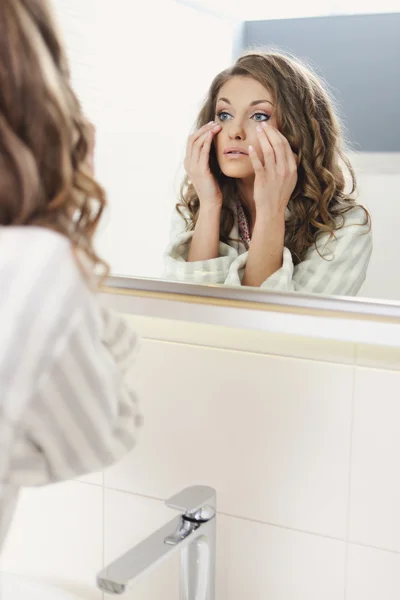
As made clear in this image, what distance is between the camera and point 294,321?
754mm

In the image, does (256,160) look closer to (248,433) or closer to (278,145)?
(278,145)

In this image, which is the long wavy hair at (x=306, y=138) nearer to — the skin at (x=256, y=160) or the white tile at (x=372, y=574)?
the skin at (x=256, y=160)

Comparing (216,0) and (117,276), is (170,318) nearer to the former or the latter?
(117,276)

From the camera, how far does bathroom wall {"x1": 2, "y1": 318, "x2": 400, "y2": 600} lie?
0.77m

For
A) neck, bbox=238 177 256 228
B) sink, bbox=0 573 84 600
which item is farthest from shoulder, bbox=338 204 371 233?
sink, bbox=0 573 84 600

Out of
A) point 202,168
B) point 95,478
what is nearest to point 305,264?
point 202,168

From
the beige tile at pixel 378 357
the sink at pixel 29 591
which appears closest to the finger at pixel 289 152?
the beige tile at pixel 378 357

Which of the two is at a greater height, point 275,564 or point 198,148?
point 198,148

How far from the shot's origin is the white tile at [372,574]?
2.53 feet

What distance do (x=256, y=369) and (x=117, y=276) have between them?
198 mm

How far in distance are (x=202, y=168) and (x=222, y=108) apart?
7cm

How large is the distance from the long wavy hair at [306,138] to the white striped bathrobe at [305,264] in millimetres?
10

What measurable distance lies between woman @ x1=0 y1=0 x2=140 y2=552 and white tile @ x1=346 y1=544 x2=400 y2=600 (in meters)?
0.39

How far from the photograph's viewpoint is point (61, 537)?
958mm
